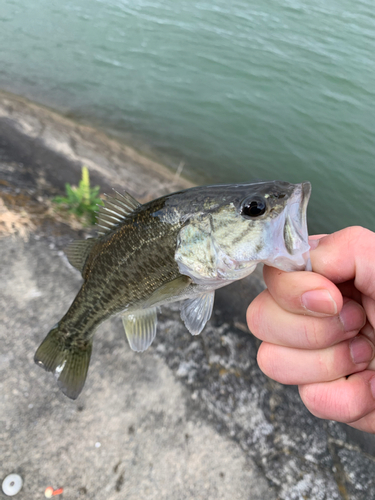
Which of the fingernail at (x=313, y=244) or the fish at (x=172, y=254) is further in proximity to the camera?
the fingernail at (x=313, y=244)

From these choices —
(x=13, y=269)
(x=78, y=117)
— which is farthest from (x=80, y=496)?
(x=78, y=117)

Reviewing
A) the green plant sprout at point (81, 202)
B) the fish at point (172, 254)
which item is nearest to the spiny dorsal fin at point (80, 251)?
the fish at point (172, 254)

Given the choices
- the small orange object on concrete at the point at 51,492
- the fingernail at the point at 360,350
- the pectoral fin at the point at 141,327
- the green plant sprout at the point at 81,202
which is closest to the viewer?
the fingernail at the point at 360,350

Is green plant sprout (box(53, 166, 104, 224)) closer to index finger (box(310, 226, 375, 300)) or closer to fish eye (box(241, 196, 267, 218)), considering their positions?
fish eye (box(241, 196, 267, 218))

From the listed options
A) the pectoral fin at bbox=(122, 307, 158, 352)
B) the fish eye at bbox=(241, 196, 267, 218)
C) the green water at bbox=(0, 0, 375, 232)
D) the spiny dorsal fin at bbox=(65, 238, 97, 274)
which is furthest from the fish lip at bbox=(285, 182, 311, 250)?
the green water at bbox=(0, 0, 375, 232)

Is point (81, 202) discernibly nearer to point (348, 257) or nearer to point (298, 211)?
point (298, 211)

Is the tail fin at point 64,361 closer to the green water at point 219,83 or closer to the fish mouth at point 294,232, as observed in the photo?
the fish mouth at point 294,232

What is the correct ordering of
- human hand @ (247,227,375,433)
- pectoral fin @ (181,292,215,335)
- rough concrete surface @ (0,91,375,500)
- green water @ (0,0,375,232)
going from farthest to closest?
green water @ (0,0,375,232), rough concrete surface @ (0,91,375,500), pectoral fin @ (181,292,215,335), human hand @ (247,227,375,433)

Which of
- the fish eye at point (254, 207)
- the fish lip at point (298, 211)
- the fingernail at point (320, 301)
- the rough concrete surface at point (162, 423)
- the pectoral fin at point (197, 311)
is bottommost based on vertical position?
the rough concrete surface at point (162, 423)
